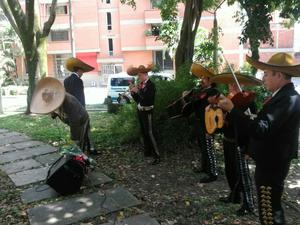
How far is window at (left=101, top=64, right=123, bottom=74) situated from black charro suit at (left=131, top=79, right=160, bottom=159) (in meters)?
31.2

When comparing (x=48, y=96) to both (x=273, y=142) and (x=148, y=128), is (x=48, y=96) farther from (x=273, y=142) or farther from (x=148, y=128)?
(x=273, y=142)

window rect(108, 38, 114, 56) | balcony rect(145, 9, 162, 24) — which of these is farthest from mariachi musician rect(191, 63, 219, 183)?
window rect(108, 38, 114, 56)

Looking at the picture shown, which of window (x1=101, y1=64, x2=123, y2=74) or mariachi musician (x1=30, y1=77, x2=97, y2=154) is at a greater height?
mariachi musician (x1=30, y1=77, x2=97, y2=154)

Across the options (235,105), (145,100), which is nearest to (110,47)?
(145,100)

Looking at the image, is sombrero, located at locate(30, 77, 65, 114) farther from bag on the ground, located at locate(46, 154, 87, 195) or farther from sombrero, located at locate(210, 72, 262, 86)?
sombrero, located at locate(210, 72, 262, 86)

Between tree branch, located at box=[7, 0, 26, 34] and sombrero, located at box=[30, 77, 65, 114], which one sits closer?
sombrero, located at box=[30, 77, 65, 114]

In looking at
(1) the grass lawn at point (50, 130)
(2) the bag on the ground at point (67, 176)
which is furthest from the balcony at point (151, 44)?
(2) the bag on the ground at point (67, 176)

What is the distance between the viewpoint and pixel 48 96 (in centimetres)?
534

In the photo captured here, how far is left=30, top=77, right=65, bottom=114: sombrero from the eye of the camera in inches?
205

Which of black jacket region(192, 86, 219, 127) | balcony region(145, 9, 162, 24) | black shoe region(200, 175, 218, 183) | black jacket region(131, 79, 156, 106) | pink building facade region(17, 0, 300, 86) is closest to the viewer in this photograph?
black jacket region(192, 86, 219, 127)

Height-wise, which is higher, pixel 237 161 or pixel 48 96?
pixel 48 96

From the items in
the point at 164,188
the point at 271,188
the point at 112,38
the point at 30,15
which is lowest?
the point at 164,188

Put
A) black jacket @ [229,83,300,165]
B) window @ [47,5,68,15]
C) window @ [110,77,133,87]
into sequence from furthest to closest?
window @ [47,5,68,15] < window @ [110,77,133,87] < black jacket @ [229,83,300,165]

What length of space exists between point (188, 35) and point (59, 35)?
3304cm
